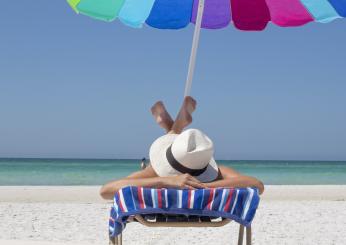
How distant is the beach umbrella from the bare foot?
0.96 ft

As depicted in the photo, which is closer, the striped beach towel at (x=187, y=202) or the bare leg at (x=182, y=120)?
the striped beach towel at (x=187, y=202)

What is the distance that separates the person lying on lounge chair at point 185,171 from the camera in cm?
291

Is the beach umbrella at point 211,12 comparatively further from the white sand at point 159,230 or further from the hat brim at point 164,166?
the white sand at point 159,230

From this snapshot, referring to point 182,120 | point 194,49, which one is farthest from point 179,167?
point 194,49

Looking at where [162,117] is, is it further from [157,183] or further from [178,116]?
[157,183]

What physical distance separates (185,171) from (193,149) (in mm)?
132

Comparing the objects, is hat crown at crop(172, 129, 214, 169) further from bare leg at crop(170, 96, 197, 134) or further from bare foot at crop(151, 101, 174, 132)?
bare foot at crop(151, 101, 174, 132)

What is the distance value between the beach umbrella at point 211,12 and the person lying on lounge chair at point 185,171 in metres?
0.99

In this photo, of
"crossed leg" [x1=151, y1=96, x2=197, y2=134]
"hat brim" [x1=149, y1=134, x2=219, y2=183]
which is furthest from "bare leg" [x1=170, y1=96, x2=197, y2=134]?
"hat brim" [x1=149, y1=134, x2=219, y2=183]

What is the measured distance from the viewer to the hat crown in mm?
2982

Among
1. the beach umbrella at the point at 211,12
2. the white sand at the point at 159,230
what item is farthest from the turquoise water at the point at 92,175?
the beach umbrella at the point at 211,12

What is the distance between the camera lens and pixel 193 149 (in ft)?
9.80

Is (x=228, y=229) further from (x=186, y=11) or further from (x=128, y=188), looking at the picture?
(x=128, y=188)

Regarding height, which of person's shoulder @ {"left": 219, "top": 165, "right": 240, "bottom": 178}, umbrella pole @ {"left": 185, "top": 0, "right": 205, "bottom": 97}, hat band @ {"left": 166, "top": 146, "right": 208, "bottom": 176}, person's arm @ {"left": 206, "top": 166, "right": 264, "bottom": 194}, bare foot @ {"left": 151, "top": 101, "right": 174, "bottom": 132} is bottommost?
person's shoulder @ {"left": 219, "top": 165, "right": 240, "bottom": 178}
